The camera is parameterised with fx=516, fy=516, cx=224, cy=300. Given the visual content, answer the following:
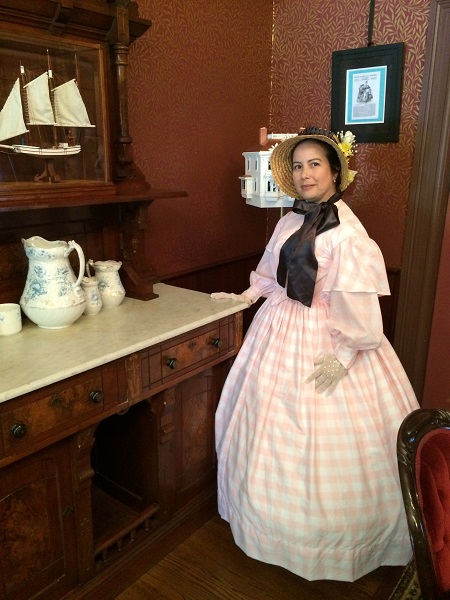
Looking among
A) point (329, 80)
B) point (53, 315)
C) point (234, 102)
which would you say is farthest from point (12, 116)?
point (329, 80)

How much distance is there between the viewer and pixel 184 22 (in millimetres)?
2092

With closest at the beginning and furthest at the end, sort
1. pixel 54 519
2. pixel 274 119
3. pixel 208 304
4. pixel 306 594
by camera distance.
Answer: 1. pixel 54 519
2. pixel 306 594
3. pixel 208 304
4. pixel 274 119

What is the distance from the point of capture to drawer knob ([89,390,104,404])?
1.36m

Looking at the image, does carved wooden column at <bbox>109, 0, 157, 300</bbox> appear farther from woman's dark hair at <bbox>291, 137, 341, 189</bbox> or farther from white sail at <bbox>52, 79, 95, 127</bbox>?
woman's dark hair at <bbox>291, 137, 341, 189</bbox>

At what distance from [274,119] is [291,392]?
1.63 metres

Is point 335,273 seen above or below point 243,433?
above

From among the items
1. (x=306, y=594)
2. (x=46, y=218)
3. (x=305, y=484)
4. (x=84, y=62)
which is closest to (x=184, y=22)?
(x=84, y=62)

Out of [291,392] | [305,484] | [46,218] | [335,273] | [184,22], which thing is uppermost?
[184,22]

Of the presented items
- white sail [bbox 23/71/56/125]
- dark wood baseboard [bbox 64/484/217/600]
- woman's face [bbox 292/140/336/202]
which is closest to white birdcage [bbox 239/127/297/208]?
woman's face [bbox 292/140/336/202]

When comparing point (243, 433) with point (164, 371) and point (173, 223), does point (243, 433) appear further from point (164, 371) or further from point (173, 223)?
point (173, 223)

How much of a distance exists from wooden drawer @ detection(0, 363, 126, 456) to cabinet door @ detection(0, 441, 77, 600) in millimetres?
82

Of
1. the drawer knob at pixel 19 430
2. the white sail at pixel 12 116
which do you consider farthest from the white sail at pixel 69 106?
the drawer knob at pixel 19 430

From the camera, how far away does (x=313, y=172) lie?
5.49 ft

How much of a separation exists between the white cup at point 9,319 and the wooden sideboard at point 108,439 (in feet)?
0.10
